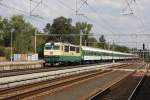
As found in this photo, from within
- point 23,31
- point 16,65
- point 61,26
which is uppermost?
point 61,26

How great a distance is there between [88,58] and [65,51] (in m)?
17.4

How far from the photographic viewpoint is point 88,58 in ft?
232

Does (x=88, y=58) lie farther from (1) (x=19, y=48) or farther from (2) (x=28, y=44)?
(2) (x=28, y=44)

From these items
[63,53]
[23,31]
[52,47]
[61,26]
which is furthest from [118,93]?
[61,26]

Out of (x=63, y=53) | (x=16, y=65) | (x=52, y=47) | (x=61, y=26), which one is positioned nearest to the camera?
(x=16, y=65)

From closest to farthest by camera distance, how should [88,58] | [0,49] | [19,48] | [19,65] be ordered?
[19,65]
[88,58]
[0,49]
[19,48]

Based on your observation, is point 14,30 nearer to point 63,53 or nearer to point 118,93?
point 63,53

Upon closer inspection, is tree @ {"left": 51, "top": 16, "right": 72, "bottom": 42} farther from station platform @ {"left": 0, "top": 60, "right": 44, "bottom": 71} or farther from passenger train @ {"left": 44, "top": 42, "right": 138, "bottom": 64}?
station platform @ {"left": 0, "top": 60, "right": 44, "bottom": 71}

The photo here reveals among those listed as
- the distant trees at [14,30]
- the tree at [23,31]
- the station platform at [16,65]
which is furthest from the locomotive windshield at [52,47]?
the distant trees at [14,30]

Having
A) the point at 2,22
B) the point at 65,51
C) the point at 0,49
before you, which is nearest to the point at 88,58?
the point at 65,51

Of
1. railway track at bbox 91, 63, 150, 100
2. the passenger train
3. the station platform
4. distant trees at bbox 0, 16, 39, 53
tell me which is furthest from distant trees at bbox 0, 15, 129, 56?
railway track at bbox 91, 63, 150, 100

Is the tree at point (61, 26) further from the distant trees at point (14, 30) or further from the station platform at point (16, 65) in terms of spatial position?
the station platform at point (16, 65)

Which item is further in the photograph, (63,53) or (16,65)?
(63,53)

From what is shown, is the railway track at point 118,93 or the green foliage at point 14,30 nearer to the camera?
the railway track at point 118,93
